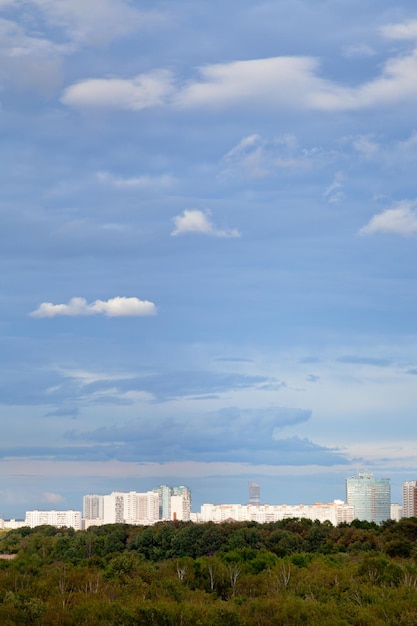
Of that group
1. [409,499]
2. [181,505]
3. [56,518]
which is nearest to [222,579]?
[409,499]

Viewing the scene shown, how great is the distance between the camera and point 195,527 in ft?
244

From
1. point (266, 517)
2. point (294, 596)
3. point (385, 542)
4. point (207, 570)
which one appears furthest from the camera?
point (266, 517)

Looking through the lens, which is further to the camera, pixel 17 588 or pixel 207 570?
pixel 207 570

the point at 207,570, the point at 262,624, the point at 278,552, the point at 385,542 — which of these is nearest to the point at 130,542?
the point at 278,552

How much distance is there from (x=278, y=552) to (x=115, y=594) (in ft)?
86.1

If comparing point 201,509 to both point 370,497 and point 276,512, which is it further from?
point 370,497

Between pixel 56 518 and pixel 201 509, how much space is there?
2380cm

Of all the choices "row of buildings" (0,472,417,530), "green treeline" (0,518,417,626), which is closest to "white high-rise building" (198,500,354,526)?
"row of buildings" (0,472,417,530)

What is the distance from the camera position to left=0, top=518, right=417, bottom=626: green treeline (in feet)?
125

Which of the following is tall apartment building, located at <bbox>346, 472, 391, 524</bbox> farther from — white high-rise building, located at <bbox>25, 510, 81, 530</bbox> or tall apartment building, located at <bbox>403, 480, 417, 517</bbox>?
white high-rise building, located at <bbox>25, 510, 81, 530</bbox>

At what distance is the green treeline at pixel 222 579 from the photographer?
125 ft

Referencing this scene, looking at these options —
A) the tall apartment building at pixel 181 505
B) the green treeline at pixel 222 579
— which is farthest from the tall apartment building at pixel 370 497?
the green treeline at pixel 222 579

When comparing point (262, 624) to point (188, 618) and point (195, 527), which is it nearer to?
point (188, 618)

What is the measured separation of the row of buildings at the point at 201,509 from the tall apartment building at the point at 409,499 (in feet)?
0.57
